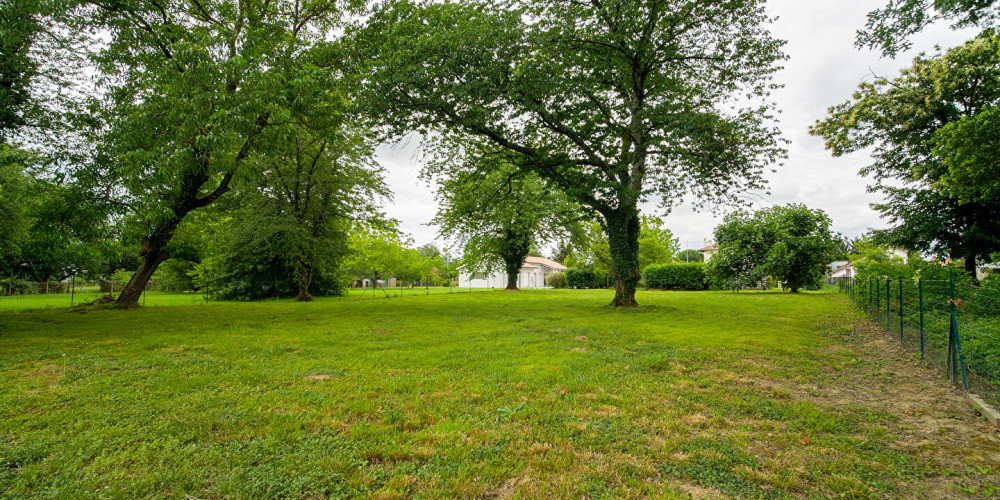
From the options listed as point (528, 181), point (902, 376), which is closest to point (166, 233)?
point (528, 181)

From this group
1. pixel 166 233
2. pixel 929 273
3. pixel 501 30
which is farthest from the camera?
pixel 166 233

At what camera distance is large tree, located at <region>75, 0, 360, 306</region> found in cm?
837

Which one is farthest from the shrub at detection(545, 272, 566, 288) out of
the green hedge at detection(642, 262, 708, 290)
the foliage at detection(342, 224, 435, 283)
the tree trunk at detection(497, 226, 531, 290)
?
the foliage at detection(342, 224, 435, 283)

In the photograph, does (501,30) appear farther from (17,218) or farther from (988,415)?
(17,218)

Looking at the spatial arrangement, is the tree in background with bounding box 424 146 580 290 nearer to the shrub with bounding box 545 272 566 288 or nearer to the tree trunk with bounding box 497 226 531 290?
the tree trunk with bounding box 497 226 531 290

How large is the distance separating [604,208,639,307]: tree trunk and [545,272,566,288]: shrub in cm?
2900

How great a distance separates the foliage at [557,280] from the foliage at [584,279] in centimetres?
177

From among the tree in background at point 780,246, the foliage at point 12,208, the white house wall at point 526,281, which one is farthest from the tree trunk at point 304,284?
the white house wall at point 526,281

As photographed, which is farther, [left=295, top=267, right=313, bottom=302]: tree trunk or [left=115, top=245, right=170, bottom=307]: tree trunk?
[left=295, top=267, right=313, bottom=302]: tree trunk

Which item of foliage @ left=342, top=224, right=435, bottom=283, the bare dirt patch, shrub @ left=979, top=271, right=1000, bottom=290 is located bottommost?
the bare dirt patch

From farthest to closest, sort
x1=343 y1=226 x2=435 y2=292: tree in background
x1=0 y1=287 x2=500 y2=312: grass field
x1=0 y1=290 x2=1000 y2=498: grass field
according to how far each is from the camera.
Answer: x1=343 y1=226 x2=435 y2=292: tree in background → x1=0 y1=287 x2=500 y2=312: grass field → x1=0 y1=290 x2=1000 y2=498: grass field

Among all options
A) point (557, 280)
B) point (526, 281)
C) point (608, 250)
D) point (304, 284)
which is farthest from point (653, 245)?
point (304, 284)

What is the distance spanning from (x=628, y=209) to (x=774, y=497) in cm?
1196

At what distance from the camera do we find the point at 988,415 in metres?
3.60
